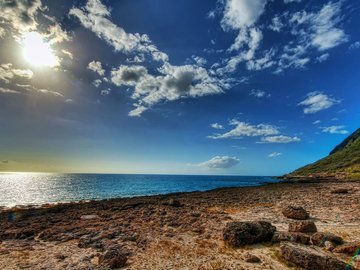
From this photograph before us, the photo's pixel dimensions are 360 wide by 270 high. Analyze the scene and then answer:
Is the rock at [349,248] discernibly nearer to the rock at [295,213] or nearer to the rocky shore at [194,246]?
the rocky shore at [194,246]

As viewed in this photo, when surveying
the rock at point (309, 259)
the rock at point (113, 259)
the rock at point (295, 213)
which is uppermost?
the rock at point (295, 213)

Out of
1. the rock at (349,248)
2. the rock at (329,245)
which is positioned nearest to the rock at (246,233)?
the rock at (329,245)

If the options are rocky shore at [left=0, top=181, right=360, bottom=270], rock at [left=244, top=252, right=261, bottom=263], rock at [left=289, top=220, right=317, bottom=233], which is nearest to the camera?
rocky shore at [left=0, top=181, right=360, bottom=270]

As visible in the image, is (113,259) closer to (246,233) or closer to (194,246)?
(194,246)

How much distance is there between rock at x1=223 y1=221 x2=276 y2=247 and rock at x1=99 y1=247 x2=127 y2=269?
6288mm

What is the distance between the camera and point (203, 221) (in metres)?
20.5

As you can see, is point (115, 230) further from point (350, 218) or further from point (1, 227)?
point (350, 218)

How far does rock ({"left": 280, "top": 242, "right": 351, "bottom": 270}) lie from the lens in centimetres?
959

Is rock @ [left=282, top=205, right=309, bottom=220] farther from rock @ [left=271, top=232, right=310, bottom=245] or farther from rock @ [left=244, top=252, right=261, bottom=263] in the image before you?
rock @ [left=244, top=252, right=261, bottom=263]

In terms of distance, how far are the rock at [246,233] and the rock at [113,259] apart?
6.29 metres

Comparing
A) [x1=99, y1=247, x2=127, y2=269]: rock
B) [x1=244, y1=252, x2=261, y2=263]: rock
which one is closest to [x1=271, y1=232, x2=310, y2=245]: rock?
[x1=244, y1=252, x2=261, y2=263]: rock

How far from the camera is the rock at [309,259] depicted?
9.59 m

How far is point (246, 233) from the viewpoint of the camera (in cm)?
1360

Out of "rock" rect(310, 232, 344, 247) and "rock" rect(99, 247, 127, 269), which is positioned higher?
"rock" rect(310, 232, 344, 247)
